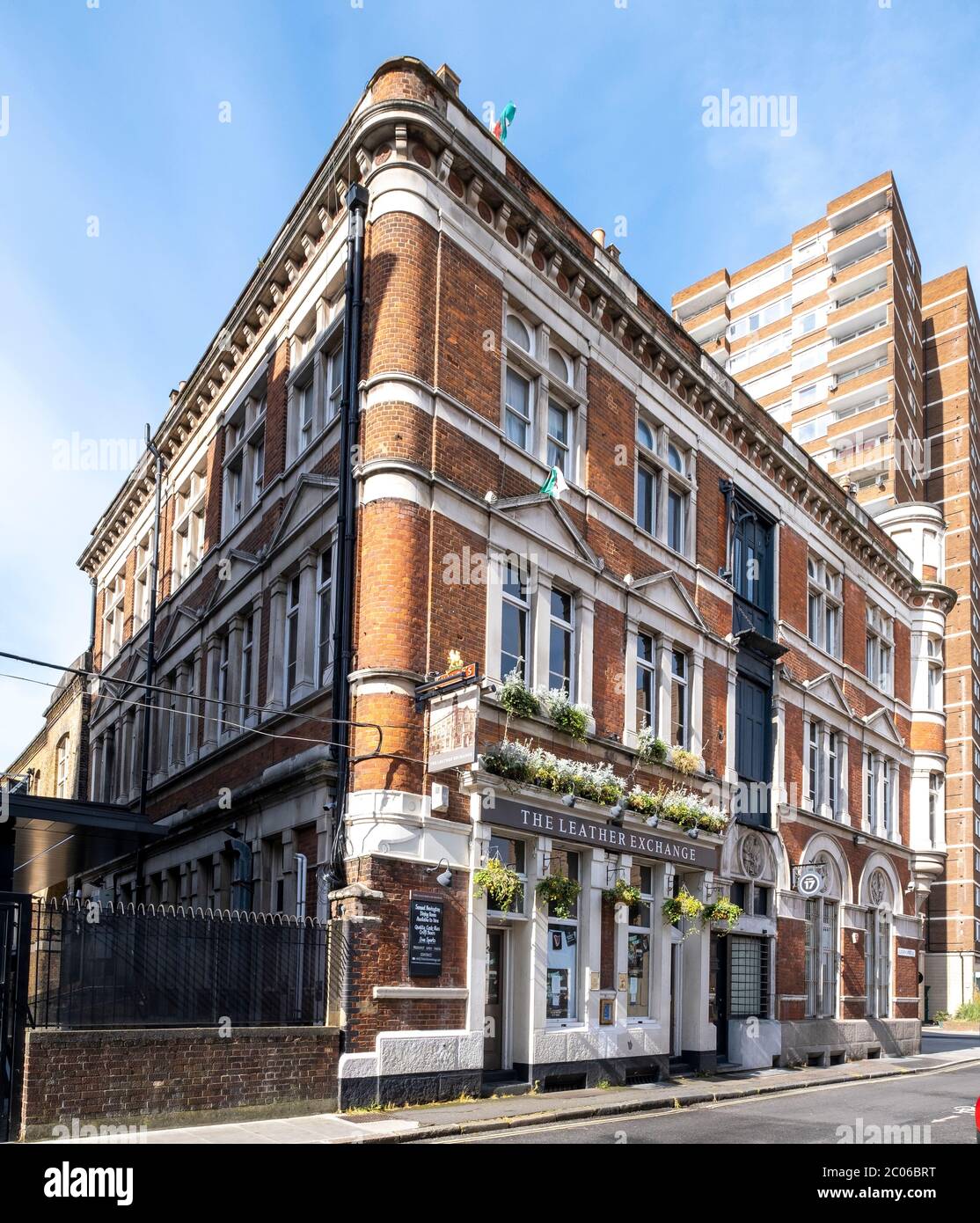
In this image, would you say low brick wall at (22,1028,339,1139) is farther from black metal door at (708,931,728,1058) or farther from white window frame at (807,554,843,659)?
white window frame at (807,554,843,659)

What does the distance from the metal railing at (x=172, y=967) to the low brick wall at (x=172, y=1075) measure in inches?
13.9

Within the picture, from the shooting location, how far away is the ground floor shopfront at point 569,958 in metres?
15.3

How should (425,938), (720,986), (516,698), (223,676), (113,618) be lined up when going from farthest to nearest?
(113,618), (720,986), (223,676), (516,698), (425,938)

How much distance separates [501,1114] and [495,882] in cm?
300

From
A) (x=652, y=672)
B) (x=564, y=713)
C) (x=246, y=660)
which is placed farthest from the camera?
(x=652, y=672)

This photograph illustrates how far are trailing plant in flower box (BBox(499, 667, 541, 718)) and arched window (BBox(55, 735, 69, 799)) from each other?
22.3 m

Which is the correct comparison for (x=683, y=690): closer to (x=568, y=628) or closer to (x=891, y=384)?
(x=568, y=628)

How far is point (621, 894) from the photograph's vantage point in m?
19.3

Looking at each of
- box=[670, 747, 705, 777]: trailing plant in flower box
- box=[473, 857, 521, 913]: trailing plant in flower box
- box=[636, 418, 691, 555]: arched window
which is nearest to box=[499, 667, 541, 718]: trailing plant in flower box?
box=[473, 857, 521, 913]: trailing plant in flower box

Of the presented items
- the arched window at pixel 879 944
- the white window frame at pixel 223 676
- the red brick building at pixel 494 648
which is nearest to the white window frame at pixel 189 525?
the red brick building at pixel 494 648

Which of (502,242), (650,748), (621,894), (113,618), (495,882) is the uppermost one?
(502,242)

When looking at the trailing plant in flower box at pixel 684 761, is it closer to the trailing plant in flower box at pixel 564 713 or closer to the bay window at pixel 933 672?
the trailing plant in flower box at pixel 564 713

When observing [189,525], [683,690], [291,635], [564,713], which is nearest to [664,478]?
[683,690]
